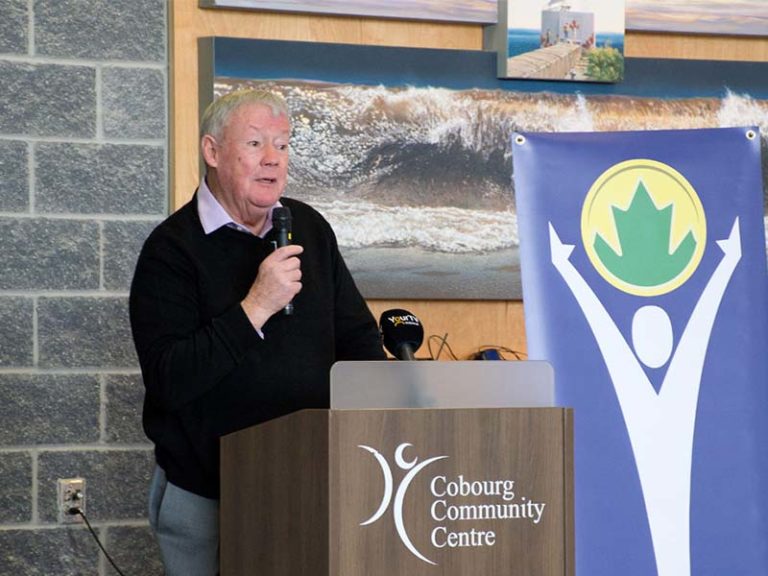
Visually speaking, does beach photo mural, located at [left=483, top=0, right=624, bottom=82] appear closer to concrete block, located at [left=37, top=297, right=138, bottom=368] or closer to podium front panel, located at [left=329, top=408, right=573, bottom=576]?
concrete block, located at [left=37, top=297, right=138, bottom=368]

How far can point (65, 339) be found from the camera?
3721 millimetres

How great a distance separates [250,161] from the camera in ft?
8.66

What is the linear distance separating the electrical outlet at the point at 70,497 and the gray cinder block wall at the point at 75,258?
2 centimetres

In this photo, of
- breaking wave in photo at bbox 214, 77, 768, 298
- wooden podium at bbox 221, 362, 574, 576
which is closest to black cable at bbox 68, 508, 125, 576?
breaking wave in photo at bbox 214, 77, 768, 298

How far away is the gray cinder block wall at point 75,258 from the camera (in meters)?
3.67

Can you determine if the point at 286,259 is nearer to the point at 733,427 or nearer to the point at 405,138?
the point at 733,427

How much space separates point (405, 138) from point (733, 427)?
1862mm

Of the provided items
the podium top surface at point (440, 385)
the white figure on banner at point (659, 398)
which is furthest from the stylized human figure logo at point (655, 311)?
the podium top surface at point (440, 385)

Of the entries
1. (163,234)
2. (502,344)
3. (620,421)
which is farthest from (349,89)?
(620,421)

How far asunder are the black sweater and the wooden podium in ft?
1.58

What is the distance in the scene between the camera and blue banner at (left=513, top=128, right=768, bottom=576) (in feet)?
7.28

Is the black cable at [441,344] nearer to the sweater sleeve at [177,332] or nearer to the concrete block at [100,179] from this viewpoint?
the concrete block at [100,179]

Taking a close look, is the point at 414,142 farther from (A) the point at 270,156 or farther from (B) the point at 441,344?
(A) the point at 270,156

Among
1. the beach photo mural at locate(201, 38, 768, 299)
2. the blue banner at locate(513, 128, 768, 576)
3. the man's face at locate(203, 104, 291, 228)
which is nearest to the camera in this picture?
the blue banner at locate(513, 128, 768, 576)
